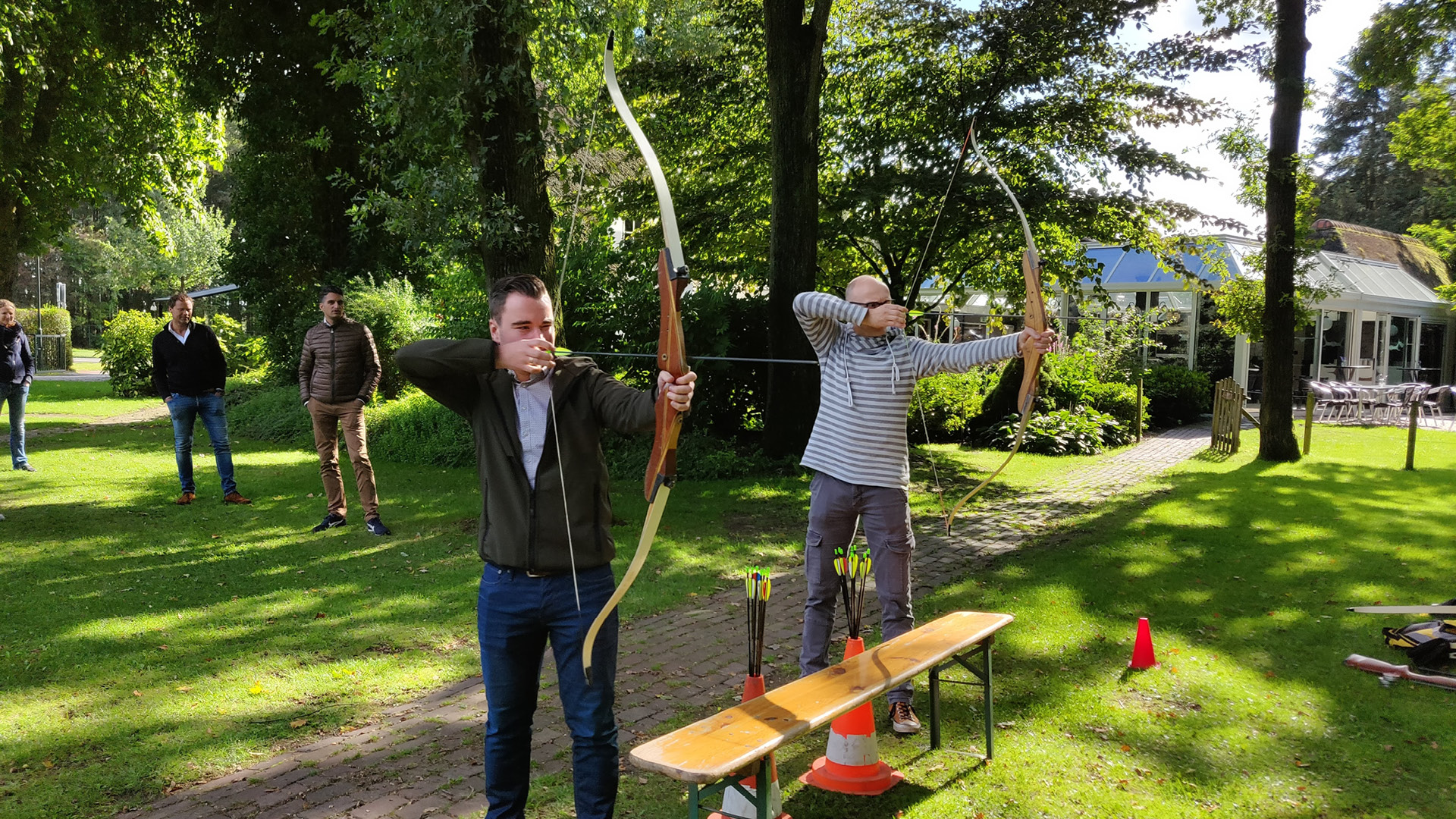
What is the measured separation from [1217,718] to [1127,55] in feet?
32.4

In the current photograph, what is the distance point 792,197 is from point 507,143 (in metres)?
4.09

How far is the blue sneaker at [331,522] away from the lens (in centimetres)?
813

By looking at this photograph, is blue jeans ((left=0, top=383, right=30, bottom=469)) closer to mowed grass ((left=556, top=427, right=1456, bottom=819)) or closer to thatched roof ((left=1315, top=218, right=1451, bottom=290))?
mowed grass ((left=556, top=427, right=1456, bottom=819))

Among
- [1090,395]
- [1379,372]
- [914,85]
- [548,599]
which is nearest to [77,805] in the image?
[548,599]

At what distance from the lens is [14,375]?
10586mm

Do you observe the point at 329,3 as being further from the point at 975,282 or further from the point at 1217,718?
the point at 1217,718

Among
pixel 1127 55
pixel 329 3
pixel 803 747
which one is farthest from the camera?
pixel 329 3

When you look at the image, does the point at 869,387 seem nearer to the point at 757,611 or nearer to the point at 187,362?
the point at 757,611

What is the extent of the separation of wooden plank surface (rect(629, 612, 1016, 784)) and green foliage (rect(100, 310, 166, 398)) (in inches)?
816

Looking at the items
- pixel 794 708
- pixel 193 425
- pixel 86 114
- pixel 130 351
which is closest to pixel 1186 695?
pixel 794 708

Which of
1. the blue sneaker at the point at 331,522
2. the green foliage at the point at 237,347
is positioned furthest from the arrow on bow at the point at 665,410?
the green foliage at the point at 237,347

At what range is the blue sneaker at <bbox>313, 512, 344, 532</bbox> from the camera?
8133mm

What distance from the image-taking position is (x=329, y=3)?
1398cm

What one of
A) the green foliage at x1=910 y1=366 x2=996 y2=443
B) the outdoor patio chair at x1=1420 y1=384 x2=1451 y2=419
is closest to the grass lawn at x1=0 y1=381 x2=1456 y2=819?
the green foliage at x1=910 y1=366 x2=996 y2=443
